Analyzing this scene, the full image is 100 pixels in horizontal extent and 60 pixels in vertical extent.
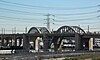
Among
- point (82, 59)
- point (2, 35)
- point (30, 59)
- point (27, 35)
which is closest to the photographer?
point (30, 59)

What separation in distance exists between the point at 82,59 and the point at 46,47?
87.0 metres

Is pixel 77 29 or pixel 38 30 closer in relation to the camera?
pixel 77 29

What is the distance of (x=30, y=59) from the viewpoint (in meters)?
47.2

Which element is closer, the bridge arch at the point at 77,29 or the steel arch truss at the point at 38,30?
the bridge arch at the point at 77,29

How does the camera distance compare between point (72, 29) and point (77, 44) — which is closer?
point (77, 44)

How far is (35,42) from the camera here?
538 feet

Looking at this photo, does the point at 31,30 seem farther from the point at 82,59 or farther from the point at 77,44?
the point at 82,59

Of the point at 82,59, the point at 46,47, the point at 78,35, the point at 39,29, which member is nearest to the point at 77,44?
the point at 78,35

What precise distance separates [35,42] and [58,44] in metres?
15.7

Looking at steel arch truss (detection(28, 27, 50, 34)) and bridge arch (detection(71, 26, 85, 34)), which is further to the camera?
steel arch truss (detection(28, 27, 50, 34))

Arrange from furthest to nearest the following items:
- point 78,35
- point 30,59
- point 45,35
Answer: point 45,35
point 78,35
point 30,59

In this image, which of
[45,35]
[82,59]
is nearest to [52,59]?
[82,59]

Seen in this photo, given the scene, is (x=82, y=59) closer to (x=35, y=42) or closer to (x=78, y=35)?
(x=78, y=35)

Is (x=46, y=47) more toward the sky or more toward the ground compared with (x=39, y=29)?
more toward the ground
